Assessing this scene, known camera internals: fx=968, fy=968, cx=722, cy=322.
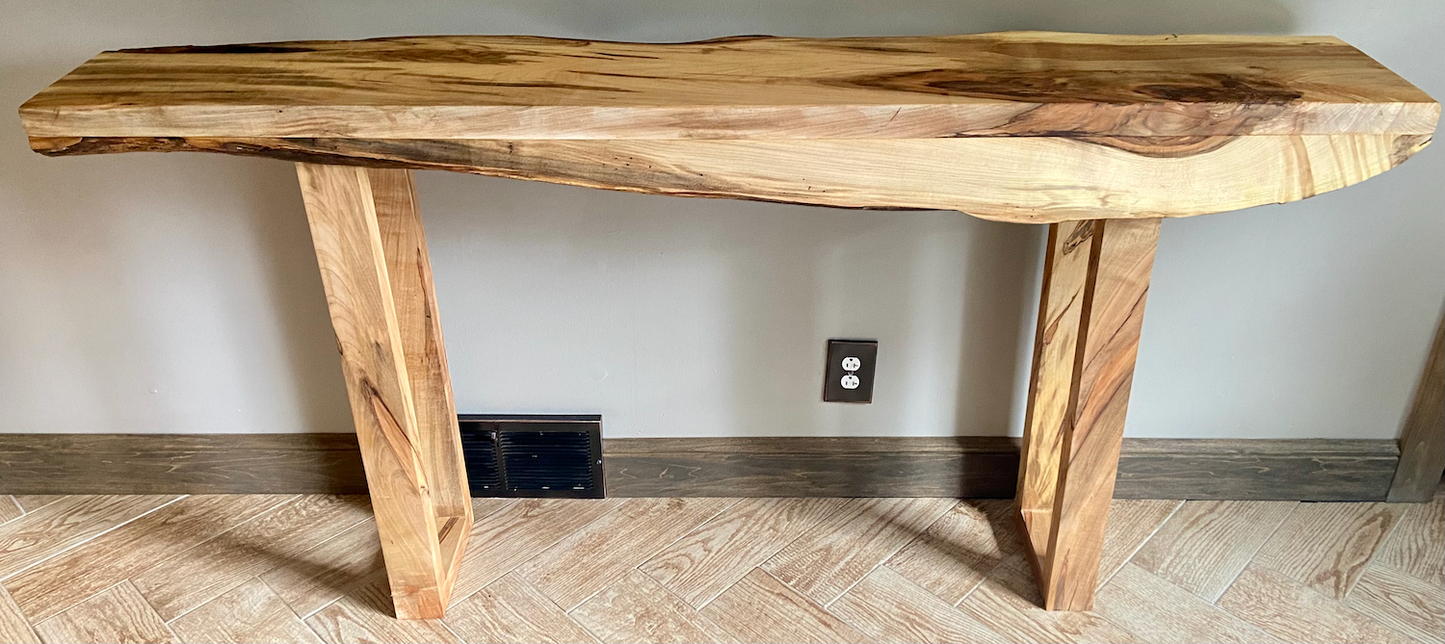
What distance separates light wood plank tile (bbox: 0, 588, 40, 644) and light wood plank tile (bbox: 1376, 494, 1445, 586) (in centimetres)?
179

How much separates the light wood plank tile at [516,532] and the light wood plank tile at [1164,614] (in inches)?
28.0

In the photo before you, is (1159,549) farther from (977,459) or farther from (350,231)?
(350,231)

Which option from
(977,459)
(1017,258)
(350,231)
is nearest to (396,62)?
(350,231)

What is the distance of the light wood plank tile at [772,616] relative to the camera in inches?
47.9

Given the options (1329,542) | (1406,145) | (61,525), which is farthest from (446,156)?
(1329,542)

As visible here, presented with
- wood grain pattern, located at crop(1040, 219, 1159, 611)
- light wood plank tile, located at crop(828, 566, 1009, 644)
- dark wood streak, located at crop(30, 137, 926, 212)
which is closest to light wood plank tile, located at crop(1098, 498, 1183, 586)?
wood grain pattern, located at crop(1040, 219, 1159, 611)

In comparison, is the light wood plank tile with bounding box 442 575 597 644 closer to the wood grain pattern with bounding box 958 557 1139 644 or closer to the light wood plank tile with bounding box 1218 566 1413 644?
the wood grain pattern with bounding box 958 557 1139 644

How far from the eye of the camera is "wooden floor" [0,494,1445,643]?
4.04 ft

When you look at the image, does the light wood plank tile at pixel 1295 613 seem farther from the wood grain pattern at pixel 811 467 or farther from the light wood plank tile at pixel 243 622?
the light wood plank tile at pixel 243 622

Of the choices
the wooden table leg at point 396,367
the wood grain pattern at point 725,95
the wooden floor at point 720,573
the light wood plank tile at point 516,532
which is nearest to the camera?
the wood grain pattern at point 725,95

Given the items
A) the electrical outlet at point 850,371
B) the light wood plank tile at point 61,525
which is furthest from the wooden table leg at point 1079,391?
the light wood plank tile at point 61,525

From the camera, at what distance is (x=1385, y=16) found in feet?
3.67

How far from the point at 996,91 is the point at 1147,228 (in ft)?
0.81

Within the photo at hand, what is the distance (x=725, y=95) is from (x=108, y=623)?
1063mm
